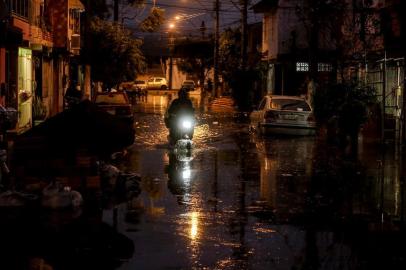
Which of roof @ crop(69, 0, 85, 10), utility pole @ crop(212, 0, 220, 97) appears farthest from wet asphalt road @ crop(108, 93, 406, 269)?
utility pole @ crop(212, 0, 220, 97)

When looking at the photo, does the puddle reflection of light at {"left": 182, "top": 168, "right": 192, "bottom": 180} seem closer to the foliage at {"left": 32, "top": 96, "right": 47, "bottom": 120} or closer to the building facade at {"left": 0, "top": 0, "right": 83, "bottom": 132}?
the building facade at {"left": 0, "top": 0, "right": 83, "bottom": 132}

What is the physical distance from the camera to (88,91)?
1714 inches

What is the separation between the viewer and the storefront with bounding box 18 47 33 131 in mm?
26234

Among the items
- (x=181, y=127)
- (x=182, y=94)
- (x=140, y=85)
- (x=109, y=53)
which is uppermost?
(x=109, y=53)

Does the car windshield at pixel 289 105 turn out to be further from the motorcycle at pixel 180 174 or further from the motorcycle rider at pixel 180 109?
the motorcycle at pixel 180 174

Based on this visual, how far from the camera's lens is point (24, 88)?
91.9 feet

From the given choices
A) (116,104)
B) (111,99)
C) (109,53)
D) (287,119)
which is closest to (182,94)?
(287,119)

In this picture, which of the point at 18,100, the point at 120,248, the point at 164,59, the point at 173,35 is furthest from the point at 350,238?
the point at 164,59

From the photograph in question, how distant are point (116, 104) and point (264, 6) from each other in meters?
25.5

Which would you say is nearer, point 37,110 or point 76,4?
point 37,110

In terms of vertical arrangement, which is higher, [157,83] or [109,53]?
[109,53]

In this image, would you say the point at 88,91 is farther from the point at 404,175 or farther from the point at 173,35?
the point at 173,35

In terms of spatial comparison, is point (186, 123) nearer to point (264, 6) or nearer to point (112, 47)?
point (112, 47)

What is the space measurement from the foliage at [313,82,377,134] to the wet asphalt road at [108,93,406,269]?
1.71 metres
